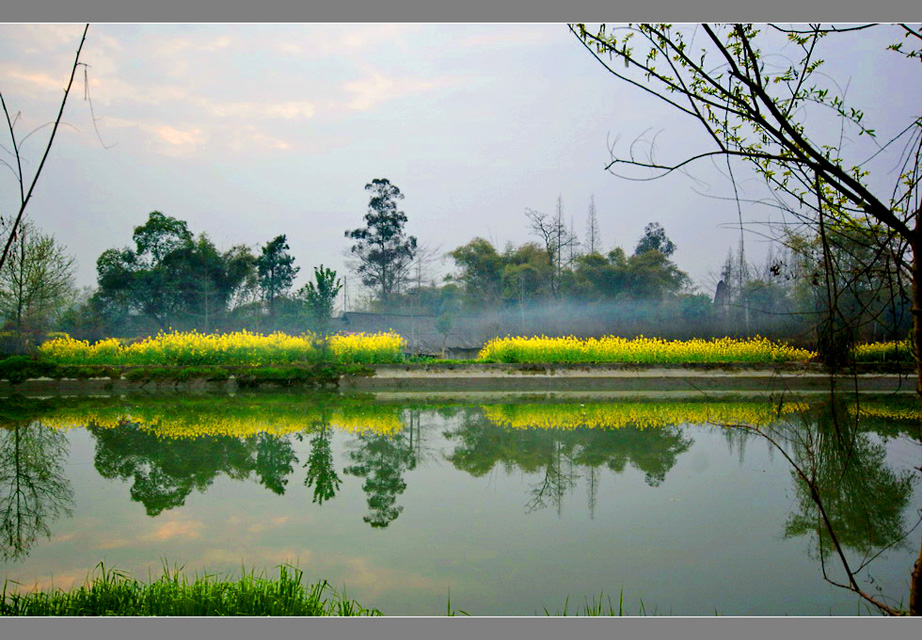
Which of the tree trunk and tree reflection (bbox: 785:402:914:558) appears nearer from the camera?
the tree trunk

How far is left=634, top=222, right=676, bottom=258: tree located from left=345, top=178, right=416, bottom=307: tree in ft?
29.8

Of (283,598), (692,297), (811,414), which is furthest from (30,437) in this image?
(692,297)

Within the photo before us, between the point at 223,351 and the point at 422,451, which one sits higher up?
the point at 223,351

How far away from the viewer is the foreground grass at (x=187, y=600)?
2.22m

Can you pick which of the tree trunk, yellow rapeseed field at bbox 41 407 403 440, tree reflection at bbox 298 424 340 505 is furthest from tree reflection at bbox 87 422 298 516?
the tree trunk

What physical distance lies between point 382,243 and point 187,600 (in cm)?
2281

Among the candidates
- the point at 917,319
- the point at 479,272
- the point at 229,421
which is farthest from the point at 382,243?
the point at 917,319

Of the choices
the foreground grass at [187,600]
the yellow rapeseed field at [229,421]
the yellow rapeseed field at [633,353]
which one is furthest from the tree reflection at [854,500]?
the yellow rapeseed field at [633,353]

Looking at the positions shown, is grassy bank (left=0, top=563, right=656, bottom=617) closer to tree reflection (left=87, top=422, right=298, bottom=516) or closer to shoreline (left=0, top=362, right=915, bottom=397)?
tree reflection (left=87, top=422, right=298, bottom=516)

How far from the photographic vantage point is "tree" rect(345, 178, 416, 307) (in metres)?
→ 24.2

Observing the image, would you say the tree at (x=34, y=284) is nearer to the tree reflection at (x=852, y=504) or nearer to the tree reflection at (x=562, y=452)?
the tree reflection at (x=562, y=452)

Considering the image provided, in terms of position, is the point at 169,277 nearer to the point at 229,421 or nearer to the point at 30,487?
the point at 229,421

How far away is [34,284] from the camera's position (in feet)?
38.3

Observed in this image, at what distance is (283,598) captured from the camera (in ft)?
7.47
